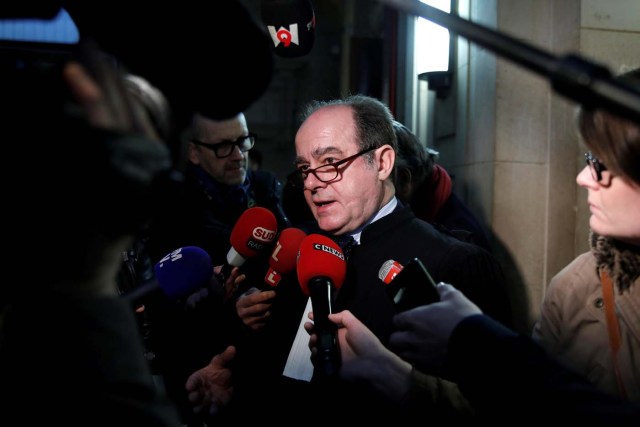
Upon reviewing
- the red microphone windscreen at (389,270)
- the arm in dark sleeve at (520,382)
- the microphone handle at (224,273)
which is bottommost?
the microphone handle at (224,273)

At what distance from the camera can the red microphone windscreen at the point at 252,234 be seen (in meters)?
2.26

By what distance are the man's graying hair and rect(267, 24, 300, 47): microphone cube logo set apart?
42.0 inches

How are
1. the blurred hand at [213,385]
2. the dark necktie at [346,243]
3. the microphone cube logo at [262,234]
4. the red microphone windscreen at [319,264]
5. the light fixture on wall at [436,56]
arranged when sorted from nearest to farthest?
the red microphone windscreen at [319,264]
the blurred hand at [213,385]
the dark necktie at [346,243]
the microphone cube logo at [262,234]
the light fixture on wall at [436,56]

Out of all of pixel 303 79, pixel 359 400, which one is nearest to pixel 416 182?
pixel 359 400

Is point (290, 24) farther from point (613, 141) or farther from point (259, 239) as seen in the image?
point (613, 141)

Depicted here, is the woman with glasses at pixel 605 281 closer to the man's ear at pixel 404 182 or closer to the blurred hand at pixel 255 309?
the blurred hand at pixel 255 309

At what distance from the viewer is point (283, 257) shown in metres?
2.10

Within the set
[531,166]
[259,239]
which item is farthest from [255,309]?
[531,166]

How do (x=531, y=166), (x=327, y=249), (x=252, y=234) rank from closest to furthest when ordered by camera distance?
(x=327, y=249) → (x=252, y=234) → (x=531, y=166)

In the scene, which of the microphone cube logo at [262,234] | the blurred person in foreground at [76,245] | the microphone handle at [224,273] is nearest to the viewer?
the blurred person in foreground at [76,245]

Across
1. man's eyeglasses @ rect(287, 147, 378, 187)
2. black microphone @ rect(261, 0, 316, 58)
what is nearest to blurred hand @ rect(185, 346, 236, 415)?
man's eyeglasses @ rect(287, 147, 378, 187)

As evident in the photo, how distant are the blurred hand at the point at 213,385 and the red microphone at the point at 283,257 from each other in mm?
299

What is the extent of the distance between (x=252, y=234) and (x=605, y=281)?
127 centimetres

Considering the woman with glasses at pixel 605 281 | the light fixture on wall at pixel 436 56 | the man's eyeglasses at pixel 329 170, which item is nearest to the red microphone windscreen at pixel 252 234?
the man's eyeglasses at pixel 329 170
